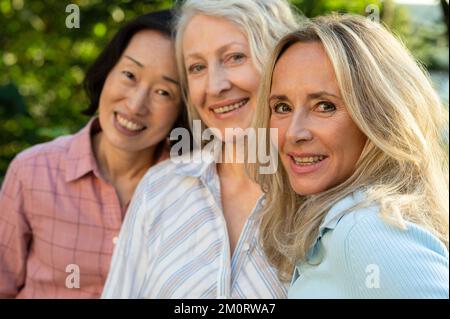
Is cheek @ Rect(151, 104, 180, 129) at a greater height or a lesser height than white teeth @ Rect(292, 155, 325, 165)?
lesser

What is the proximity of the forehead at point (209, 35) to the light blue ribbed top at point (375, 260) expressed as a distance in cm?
104

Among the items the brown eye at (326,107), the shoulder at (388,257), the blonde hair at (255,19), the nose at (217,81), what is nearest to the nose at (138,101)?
the blonde hair at (255,19)

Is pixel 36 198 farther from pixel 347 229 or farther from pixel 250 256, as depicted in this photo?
pixel 347 229

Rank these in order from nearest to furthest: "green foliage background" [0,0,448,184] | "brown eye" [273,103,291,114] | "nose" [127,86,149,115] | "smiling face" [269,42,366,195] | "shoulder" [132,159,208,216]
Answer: "smiling face" [269,42,366,195], "brown eye" [273,103,291,114], "shoulder" [132,159,208,216], "nose" [127,86,149,115], "green foliage background" [0,0,448,184]

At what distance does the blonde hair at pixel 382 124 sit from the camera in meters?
1.95

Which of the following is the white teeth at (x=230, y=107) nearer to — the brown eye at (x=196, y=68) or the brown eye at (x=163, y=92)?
the brown eye at (x=196, y=68)

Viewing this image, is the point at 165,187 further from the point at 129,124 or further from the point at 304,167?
the point at 304,167

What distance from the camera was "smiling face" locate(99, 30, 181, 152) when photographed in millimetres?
2971

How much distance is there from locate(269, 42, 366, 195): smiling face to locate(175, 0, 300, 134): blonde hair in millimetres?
544

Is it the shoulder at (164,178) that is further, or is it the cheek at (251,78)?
the shoulder at (164,178)

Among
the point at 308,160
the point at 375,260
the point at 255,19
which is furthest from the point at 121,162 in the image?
the point at 375,260

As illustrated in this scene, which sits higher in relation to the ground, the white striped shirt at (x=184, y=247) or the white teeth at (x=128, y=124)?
the white teeth at (x=128, y=124)

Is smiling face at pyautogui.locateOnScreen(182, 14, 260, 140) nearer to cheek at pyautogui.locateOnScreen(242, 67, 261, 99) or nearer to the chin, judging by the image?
cheek at pyautogui.locateOnScreen(242, 67, 261, 99)

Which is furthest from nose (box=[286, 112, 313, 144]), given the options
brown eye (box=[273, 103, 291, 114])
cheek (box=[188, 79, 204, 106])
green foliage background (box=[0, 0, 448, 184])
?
green foliage background (box=[0, 0, 448, 184])
